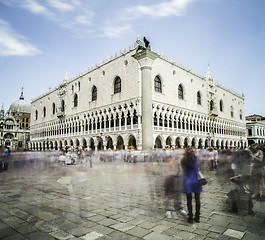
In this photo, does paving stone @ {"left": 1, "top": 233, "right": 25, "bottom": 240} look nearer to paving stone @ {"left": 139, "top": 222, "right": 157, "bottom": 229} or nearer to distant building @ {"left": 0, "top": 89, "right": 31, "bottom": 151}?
paving stone @ {"left": 139, "top": 222, "right": 157, "bottom": 229}

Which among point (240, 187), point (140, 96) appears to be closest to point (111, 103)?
point (140, 96)

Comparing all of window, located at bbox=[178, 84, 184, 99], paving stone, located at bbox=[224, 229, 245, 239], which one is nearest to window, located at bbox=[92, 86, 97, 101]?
window, located at bbox=[178, 84, 184, 99]

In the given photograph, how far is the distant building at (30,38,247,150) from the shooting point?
2836 centimetres

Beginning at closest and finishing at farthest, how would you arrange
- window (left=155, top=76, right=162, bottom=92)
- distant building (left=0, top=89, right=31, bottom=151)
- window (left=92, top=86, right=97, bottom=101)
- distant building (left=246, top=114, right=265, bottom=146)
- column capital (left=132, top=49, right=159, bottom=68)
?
column capital (left=132, top=49, right=159, bottom=68)
window (left=155, top=76, right=162, bottom=92)
window (left=92, top=86, right=97, bottom=101)
distant building (left=246, top=114, right=265, bottom=146)
distant building (left=0, top=89, right=31, bottom=151)

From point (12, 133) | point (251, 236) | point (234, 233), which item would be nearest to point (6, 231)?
point (234, 233)

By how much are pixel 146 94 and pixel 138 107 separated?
2035mm

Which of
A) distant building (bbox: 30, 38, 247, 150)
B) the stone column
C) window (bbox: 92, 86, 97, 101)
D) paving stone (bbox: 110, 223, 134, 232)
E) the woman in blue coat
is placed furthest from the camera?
window (bbox: 92, 86, 97, 101)

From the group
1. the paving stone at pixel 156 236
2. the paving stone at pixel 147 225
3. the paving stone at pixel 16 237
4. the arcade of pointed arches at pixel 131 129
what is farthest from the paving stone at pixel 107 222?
the arcade of pointed arches at pixel 131 129

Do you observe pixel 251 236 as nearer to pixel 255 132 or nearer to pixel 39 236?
pixel 39 236

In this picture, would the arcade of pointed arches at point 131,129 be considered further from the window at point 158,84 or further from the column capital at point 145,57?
the column capital at point 145,57

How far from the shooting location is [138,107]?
91.9 feet

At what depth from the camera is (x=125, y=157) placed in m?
21.3

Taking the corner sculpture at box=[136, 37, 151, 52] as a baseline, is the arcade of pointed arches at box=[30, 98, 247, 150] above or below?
below

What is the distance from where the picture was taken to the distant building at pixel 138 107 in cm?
2836
